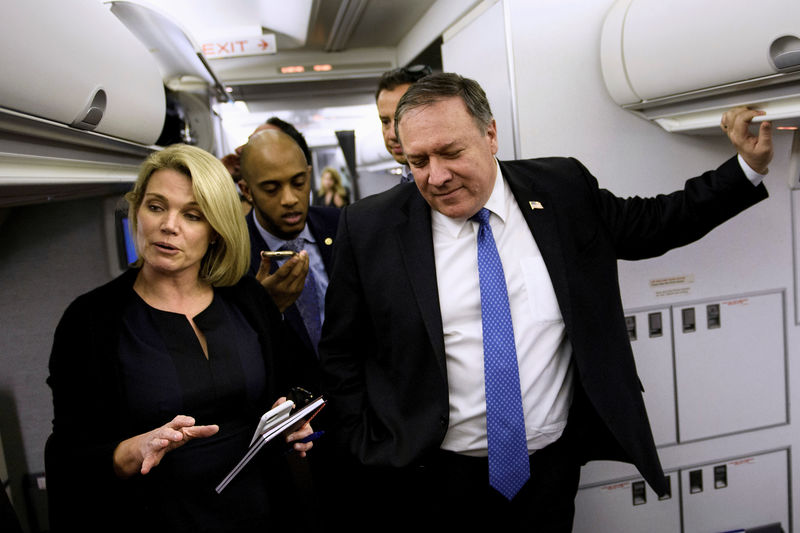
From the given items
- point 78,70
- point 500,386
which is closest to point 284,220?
point 78,70

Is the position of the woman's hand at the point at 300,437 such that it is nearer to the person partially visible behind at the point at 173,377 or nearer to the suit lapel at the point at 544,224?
the person partially visible behind at the point at 173,377

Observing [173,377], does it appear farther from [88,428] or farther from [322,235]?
[322,235]

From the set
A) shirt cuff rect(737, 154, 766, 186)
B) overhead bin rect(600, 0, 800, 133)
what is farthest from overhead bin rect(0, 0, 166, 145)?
shirt cuff rect(737, 154, 766, 186)

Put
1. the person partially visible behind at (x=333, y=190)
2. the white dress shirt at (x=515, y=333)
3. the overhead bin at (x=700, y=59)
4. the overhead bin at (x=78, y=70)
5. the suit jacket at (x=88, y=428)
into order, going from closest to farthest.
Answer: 1. the overhead bin at (x=78, y=70)
2. the suit jacket at (x=88, y=428)
3. the overhead bin at (x=700, y=59)
4. the white dress shirt at (x=515, y=333)
5. the person partially visible behind at (x=333, y=190)

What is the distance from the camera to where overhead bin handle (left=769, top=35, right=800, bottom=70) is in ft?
5.87

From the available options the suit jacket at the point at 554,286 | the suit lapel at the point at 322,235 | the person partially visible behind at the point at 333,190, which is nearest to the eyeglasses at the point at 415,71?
the suit lapel at the point at 322,235

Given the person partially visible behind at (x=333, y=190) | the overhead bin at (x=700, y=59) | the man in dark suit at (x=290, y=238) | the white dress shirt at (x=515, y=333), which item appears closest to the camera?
the overhead bin at (x=700, y=59)

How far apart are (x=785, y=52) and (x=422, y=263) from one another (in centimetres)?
125

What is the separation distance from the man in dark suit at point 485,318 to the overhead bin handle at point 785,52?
0.70 ft

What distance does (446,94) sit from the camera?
1880 millimetres

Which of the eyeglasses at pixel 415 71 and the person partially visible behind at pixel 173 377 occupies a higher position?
the eyeglasses at pixel 415 71

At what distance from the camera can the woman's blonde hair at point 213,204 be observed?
6.44 ft

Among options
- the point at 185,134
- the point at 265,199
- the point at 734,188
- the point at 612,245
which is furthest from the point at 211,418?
the point at 185,134

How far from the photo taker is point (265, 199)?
105 inches
